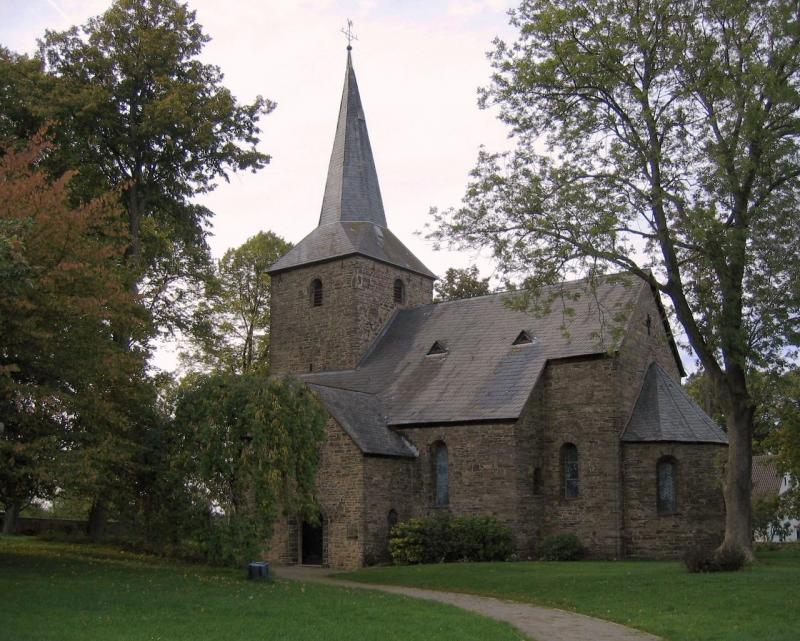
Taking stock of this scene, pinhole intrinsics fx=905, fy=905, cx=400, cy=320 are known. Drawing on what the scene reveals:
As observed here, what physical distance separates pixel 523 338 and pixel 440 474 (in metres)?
5.33

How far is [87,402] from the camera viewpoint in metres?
17.9

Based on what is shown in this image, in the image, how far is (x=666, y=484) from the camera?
88.3 ft

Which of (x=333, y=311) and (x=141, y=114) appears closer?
(x=141, y=114)

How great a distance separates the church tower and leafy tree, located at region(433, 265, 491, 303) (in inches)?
357

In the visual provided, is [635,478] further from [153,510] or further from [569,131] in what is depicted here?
[153,510]

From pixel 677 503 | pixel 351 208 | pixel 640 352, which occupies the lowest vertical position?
pixel 677 503

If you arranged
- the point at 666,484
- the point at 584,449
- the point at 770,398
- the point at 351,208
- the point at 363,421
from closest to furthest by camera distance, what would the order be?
the point at 666,484
the point at 584,449
the point at 363,421
the point at 770,398
the point at 351,208

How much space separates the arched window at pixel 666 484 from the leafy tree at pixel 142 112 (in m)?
15.4

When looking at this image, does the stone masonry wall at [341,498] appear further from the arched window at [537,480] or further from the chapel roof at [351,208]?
the chapel roof at [351,208]

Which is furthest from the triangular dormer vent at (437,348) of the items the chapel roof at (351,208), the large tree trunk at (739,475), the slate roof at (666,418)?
the large tree trunk at (739,475)

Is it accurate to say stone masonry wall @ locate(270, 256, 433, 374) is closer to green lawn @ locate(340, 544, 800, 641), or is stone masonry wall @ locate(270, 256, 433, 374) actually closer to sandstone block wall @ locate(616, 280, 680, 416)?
sandstone block wall @ locate(616, 280, 680, 416)

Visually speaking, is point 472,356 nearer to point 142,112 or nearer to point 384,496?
point 384,496

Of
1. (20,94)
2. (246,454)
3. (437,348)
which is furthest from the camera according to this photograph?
(437,348)

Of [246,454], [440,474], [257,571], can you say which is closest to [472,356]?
[440,474]
